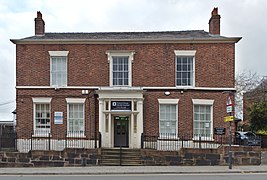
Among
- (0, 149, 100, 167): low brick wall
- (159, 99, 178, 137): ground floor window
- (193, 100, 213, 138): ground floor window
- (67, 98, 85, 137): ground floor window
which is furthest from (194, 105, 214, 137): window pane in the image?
(0, 149, 100, 167): low brick wall

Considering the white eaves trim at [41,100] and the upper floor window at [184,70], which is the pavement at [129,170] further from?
the upper floor window at [184,70]

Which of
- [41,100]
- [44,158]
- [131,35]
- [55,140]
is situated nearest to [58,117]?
[55,140]

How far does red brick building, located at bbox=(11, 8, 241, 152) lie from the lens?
875 inches

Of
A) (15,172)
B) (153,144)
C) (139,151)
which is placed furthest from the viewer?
(153,144)

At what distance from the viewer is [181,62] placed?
74.3 ft

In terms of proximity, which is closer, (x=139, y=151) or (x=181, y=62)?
(x=139, y=151)

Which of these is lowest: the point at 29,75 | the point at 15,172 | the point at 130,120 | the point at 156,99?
the point at 15,172

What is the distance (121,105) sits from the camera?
71.6 feet

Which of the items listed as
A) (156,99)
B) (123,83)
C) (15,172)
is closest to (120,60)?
(123,83)

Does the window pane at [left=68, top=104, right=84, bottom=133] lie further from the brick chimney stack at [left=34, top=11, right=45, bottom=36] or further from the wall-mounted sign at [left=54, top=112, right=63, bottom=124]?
the brick chimney stack at [left=34, top=11, right=45, bottom=36]

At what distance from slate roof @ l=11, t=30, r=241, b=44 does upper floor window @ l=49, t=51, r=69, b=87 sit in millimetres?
1063

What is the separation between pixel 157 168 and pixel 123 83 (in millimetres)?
7472

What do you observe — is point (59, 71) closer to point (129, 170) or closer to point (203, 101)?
point (129, 170)

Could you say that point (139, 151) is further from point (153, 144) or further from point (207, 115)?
point (207, 115)
